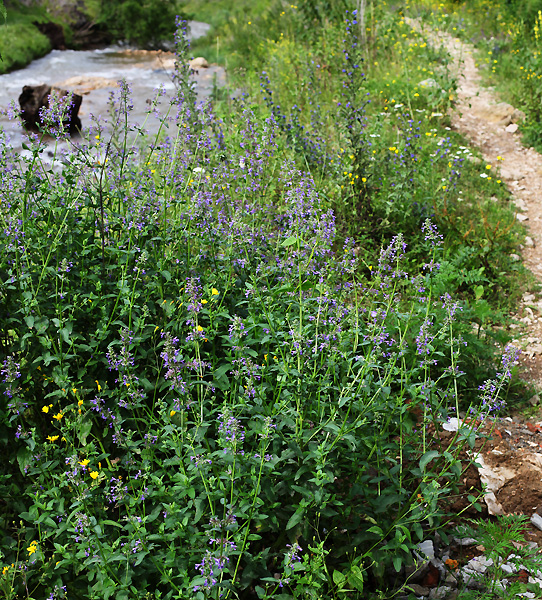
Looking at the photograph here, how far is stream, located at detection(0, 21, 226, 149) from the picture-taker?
12.4m

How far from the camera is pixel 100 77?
15555 millimetres

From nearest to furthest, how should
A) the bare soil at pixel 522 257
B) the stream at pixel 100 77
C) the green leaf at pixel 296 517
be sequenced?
the green leaf at pixel 296 517 < the bare soil at pixel 522 257 < the stream at pixel 100 77

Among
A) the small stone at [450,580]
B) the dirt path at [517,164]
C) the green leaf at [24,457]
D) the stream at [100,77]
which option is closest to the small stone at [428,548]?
the small stone at [450,580]

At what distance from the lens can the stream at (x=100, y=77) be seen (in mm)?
12352

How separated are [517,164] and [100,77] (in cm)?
1216

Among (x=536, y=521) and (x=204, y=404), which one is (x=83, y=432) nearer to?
(x=204, y=404)

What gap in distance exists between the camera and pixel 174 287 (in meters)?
3.29

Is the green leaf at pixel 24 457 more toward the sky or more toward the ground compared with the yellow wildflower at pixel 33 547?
more toward the sky

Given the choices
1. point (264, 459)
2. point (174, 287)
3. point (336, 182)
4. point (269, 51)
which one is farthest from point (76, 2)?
point (264, 459)

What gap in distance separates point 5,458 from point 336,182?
13.2 feet

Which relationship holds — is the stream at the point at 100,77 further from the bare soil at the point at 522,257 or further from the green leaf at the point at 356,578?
the green leaf at the point at 356,578

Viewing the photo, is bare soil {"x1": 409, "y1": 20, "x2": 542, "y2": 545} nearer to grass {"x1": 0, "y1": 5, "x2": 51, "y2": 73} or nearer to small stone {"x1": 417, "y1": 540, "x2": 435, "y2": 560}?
small stone {"x1": 417, "y1": 540, "x2": 435, "y2": 560}

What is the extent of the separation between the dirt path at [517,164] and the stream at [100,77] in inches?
203

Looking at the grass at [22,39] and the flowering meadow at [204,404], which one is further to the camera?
the grass at [22,39]
